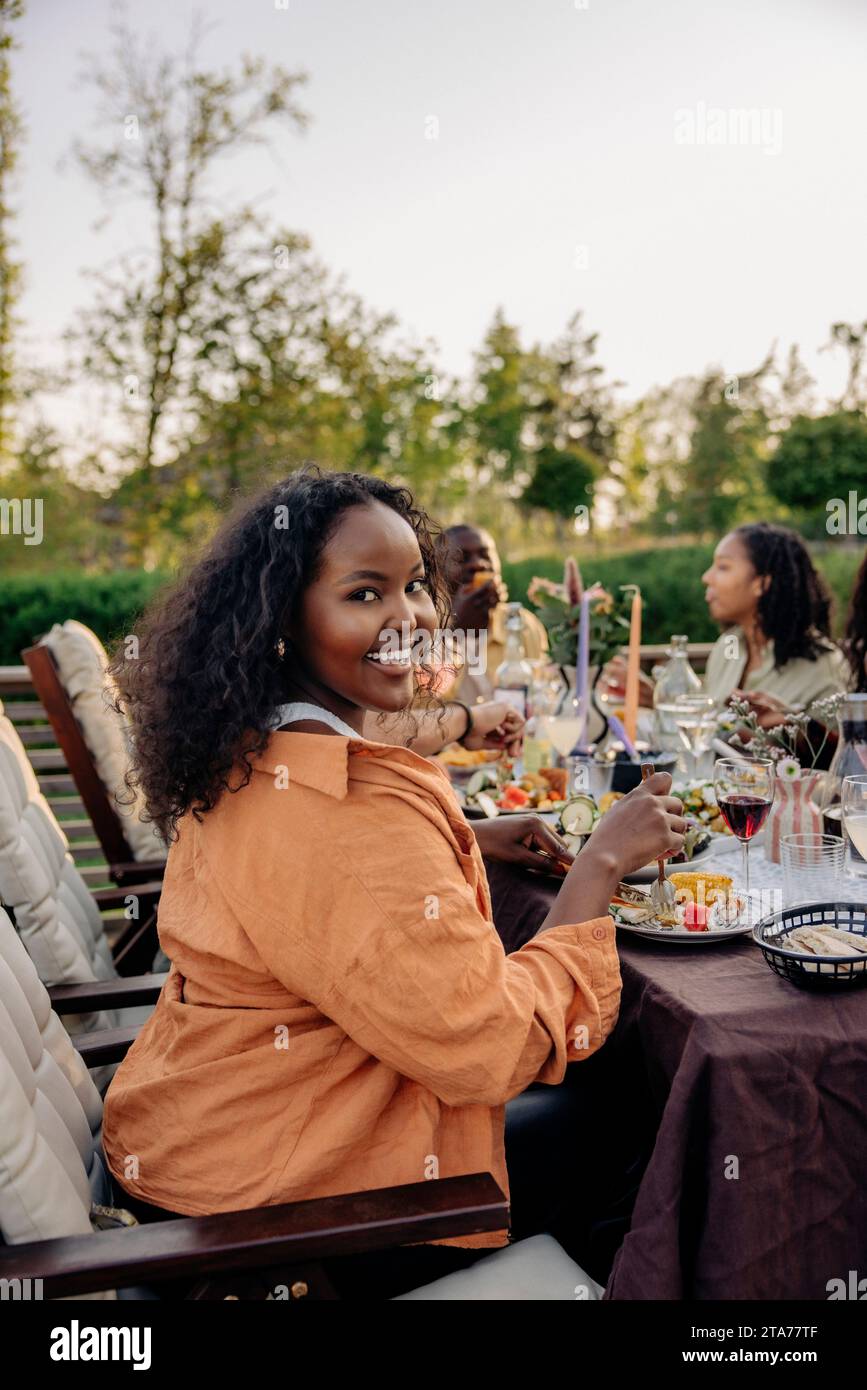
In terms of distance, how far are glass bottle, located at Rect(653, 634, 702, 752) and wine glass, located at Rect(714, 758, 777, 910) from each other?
0.70m

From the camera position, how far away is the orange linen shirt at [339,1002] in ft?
3.82

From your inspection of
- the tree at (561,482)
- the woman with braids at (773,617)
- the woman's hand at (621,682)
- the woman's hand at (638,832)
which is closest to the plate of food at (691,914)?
the woman's hand at (638,832)

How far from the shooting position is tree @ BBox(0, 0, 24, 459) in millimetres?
7209

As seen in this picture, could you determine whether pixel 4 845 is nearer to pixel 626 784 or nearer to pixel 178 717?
pixel 178 717

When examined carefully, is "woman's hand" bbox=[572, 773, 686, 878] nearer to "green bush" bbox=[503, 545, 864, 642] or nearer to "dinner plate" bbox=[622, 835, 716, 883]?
"dinner plate" bbox=[622, 835, 716, 883]

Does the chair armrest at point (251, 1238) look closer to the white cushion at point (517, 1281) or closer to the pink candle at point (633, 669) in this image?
the white cushion at point (517, 1281)

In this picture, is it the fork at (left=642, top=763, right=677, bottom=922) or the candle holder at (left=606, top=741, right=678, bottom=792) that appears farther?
the candle holder at (left=606, top=741, right=678, bottom=792)

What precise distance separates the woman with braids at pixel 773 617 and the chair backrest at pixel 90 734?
185 centimetres

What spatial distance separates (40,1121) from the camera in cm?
132

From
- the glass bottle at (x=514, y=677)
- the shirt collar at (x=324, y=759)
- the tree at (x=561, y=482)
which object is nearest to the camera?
the shirt collar at (x=324, y=759)

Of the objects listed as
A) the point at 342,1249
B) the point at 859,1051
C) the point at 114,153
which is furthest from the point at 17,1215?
the point at 114,153

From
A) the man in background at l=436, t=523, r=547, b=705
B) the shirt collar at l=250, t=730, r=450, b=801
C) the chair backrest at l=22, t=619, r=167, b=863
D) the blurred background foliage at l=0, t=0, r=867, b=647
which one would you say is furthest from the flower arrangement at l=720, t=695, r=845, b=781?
the blurred background foliage at l=0, t=0, r=867, b=647

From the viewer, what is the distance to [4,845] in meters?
1.88

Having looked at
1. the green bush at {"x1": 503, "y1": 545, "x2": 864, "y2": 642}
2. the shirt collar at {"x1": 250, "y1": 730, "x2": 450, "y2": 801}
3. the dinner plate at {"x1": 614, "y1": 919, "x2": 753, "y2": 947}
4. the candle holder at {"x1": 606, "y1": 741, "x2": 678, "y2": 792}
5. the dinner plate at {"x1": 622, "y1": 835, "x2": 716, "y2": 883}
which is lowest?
the dinner plate at {"x1": 614, "y1": 919, "x2": 753, "y2": 947}
